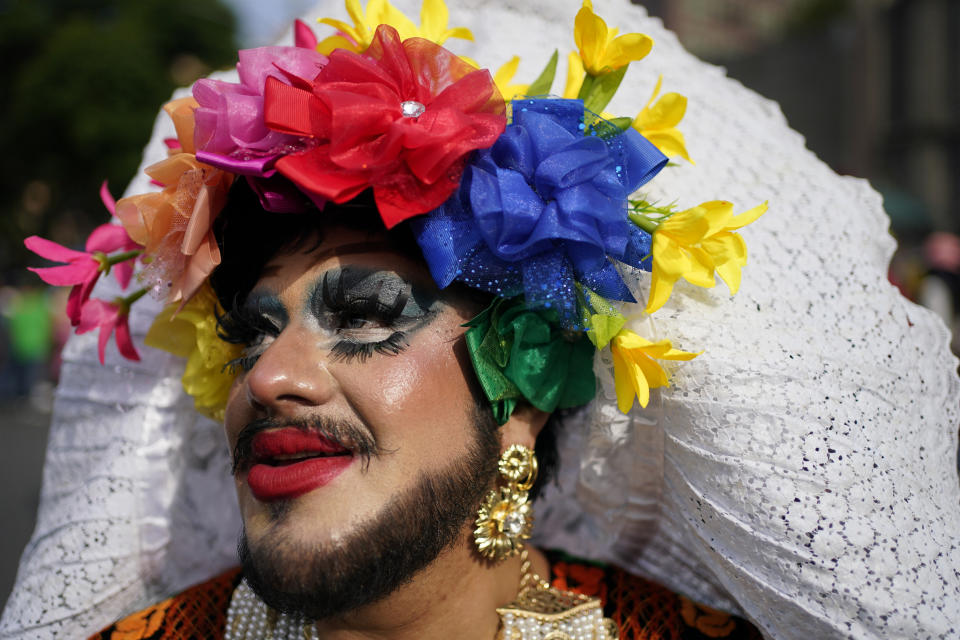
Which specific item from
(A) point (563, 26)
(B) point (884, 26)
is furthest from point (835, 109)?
(A) point (563, 26)

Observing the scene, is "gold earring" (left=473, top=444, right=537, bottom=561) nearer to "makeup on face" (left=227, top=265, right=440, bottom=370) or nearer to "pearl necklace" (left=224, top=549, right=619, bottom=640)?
"pearl necklace" (left=224, top=549, right=619, bottom=640)

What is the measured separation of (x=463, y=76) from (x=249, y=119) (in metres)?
0.45

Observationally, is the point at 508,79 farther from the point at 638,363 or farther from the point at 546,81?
the point at 638,363

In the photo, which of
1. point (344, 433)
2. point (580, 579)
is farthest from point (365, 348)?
point (580, 579)

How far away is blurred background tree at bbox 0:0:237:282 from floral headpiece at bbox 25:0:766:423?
19.8 metres

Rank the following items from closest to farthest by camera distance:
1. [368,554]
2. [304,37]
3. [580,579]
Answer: [368,554] → [304,37] → [580,579]

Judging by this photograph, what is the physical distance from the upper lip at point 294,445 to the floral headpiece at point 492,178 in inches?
13.9

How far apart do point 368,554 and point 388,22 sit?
1207 millimetres

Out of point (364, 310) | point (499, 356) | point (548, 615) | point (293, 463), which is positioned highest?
point (364, 310)

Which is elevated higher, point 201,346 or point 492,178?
point 492,178

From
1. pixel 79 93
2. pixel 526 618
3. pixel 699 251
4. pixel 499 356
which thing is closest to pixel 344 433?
pixel 499 356

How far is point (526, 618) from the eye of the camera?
192cm

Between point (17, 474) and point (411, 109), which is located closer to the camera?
point (411, 109)

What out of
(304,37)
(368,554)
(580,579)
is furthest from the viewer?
(580,579)
